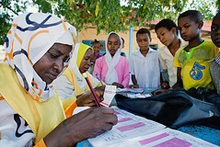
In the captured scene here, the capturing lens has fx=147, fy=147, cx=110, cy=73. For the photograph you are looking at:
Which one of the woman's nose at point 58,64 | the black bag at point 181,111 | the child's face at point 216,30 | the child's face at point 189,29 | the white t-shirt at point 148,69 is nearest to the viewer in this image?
the black bag at point 181,111

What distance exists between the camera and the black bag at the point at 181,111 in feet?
2.30

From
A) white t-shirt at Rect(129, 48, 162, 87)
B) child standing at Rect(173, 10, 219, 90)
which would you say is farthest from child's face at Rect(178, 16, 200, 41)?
white t-shirt at Rect(129, 48, 162, 87)

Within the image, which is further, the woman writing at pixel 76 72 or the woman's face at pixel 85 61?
the woman's face at pixel 85 61

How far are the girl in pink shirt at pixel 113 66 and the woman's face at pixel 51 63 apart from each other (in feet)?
5.67

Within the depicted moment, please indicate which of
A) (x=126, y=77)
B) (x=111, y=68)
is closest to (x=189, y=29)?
(x=126, y=77)

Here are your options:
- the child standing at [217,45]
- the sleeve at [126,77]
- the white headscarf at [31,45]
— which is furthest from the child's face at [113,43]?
the white headscarf at [31,45]

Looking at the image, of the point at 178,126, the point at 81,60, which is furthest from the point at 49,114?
the point at 81,60

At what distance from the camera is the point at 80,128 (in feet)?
1.95

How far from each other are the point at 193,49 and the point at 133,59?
50.3 inches

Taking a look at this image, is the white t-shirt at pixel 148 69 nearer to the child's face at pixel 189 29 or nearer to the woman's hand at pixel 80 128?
the child's face at pixel 189 29

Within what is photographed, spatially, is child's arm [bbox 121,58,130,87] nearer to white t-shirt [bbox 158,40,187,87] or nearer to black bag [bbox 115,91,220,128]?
white t-shirt [bbox 158,40,187,87]

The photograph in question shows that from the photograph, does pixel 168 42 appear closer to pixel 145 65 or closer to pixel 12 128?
pixel 145 65

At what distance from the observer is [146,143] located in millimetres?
550

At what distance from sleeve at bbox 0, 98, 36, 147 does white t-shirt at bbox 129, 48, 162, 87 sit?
6.69 feet
